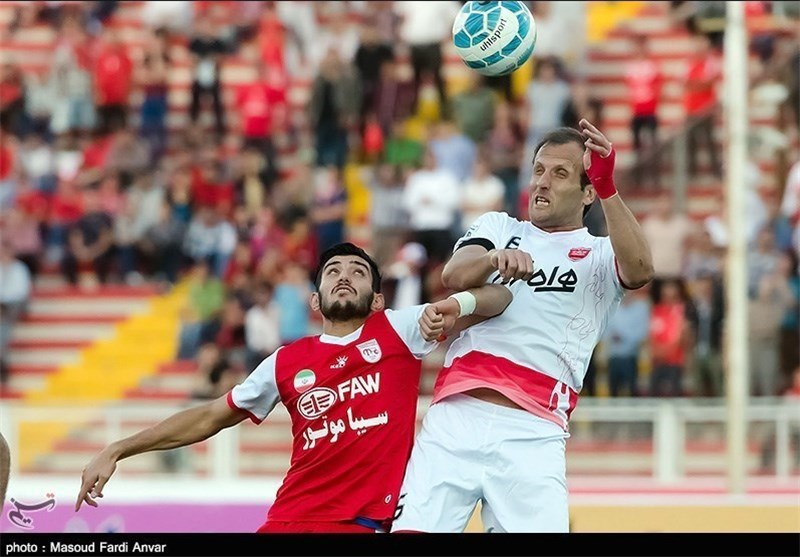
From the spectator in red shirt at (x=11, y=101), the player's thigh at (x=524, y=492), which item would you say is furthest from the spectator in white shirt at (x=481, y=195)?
the player's thigh at (x=524, y=492)

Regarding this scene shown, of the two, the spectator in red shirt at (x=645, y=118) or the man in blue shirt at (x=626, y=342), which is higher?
the spectator in red shirt at (x=645, y=118)

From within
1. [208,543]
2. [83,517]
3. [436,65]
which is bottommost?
[83,517]

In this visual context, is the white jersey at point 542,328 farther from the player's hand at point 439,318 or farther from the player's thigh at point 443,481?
the player's hand at point 439,318

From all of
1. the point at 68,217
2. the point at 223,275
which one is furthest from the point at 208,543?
the point at 68,217

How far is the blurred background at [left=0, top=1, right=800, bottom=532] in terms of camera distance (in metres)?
14.4

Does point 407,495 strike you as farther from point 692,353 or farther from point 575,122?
point 575,122

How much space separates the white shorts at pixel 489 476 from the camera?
6.53 m

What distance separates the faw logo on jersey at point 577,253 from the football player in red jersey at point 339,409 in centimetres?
32

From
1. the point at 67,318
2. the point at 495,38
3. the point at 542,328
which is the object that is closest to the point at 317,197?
Result: the point at 67,318

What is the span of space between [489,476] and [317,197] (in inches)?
447

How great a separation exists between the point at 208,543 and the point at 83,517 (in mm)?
3534

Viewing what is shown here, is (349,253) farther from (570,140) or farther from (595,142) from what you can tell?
(595,142)

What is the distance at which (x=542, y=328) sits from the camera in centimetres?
677

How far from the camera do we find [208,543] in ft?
22.8
